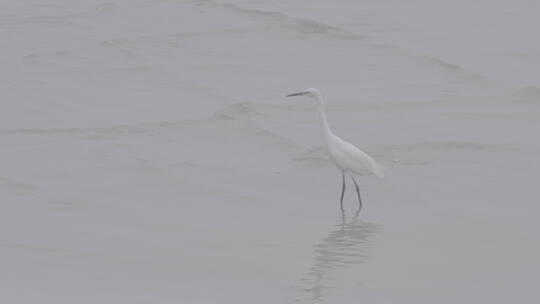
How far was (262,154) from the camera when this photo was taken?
13109 mm

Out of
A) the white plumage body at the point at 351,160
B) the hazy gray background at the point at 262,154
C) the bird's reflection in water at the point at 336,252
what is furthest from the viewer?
the white plumage body at the point at 351,160

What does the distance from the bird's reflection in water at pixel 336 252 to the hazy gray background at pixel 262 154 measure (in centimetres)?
3

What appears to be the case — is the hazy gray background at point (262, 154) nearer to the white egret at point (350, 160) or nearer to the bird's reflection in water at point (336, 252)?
the bird's reflection in water at point (336, 252)

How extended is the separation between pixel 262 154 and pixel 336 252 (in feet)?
12.6

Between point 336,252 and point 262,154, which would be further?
point 262,154

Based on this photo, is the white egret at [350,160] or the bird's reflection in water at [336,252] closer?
the bird's reflection in water at [336,252]

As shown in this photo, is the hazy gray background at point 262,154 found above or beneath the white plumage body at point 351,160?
beneath

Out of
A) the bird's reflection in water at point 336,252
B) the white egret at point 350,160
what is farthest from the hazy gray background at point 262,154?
the white egret at point 350,160

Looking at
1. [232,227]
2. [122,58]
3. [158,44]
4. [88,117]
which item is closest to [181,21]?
[158,44]

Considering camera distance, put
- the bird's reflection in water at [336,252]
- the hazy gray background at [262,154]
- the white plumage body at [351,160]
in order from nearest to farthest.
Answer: the bird's reflection in water at [336,252], the hazy gray background at [262,154], the white plumage body at [351,160]

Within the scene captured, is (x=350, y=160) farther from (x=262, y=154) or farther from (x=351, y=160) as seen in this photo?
(x=262, y=154)

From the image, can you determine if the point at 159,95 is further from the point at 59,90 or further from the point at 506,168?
the point at 506,168

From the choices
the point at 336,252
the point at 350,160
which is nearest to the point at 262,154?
the point at 350,160

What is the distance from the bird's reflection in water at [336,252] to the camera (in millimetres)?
8367
